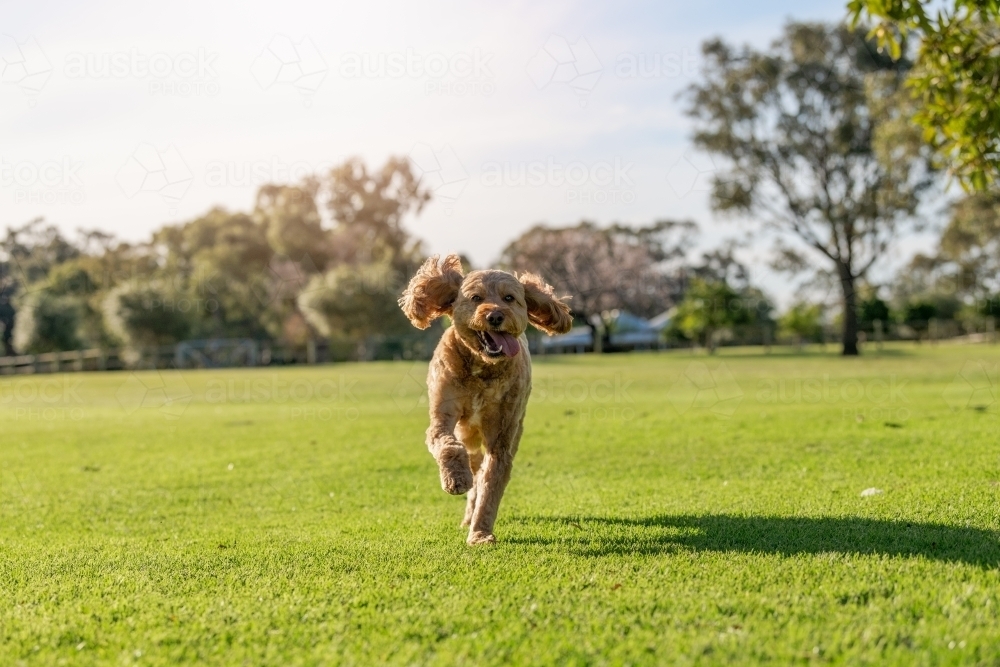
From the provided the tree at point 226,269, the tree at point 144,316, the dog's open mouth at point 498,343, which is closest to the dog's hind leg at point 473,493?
the dog's open mouth at point 498,343

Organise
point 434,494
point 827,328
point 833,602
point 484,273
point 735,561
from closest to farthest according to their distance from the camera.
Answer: point 833,602 < point 735,561 < point 484,273 < point 434,494 < point 827,328

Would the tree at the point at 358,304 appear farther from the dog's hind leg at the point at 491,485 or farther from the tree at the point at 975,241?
the dog's hind leg at the point at 491,485

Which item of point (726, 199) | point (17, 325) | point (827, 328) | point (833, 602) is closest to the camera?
point (833, 602)

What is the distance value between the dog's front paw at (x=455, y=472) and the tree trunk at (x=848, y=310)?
42.7 meters

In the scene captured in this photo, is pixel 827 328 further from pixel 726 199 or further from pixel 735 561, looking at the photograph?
pixel 735 561

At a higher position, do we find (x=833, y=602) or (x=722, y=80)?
(x=722, y=80)

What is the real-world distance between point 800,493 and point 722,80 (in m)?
40.6

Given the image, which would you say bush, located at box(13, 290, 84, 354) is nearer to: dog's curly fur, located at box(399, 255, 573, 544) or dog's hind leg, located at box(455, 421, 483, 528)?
dog's hind leg, located at box(455, 421, 483, 528)

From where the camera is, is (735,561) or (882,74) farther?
(882,74)

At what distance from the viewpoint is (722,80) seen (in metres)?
45.1

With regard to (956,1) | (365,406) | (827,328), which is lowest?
(827,328)

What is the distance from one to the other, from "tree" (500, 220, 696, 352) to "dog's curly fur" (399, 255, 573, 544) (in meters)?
52.9

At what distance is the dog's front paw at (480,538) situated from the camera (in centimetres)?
600

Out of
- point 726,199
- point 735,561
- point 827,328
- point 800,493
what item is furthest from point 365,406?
point 827,328
